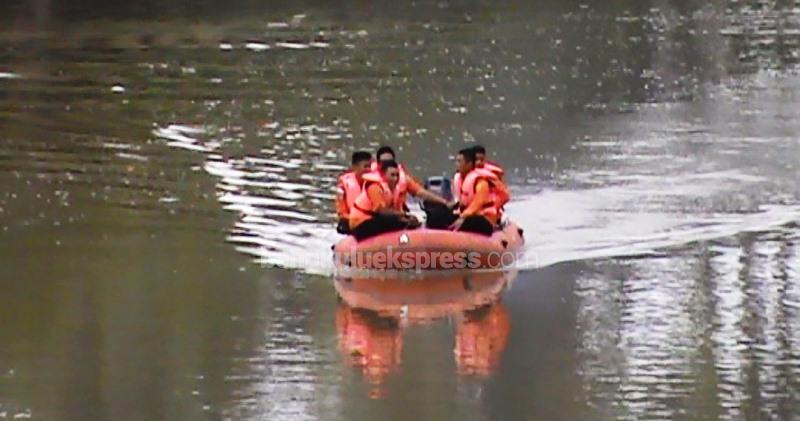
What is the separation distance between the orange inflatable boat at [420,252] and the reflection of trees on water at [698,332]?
38.0 inches

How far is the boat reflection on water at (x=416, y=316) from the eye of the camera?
1281 cm

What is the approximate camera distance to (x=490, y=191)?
15742 mm

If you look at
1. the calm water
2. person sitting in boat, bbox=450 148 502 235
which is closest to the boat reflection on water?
the calm water

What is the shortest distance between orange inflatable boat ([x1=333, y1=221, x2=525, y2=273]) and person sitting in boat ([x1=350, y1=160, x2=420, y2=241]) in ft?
0.46

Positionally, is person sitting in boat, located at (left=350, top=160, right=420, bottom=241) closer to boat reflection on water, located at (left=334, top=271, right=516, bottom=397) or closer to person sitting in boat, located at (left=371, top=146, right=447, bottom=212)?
person sitting in boat, located at (left=371, top=146, right=447, bottom=212)

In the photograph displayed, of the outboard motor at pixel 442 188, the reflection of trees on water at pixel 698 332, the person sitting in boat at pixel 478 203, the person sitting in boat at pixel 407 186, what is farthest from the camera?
the outboard motor at pixel 442 188

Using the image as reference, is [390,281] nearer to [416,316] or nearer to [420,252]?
[420,252]

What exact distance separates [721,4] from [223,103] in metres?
20.1

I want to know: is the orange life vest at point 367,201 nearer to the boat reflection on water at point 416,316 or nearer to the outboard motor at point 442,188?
the boat reflection on water at point 416,316

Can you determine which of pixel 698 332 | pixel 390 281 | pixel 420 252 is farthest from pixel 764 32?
pixel 698 332

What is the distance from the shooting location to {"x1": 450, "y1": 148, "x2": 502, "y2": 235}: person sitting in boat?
1571 cm

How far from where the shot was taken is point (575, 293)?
14.9 m

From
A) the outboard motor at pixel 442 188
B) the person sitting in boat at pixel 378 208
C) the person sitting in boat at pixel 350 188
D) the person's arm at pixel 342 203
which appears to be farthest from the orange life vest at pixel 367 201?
the outboard motor at pixel 442 188

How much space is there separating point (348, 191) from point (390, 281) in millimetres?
1067
